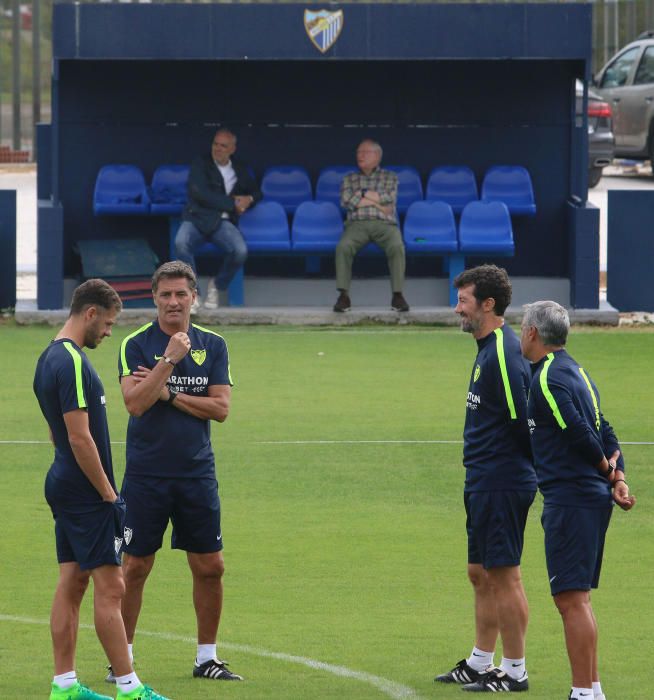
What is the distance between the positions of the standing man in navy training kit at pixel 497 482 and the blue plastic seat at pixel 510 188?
1212 cm

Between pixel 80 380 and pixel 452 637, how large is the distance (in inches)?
93.5

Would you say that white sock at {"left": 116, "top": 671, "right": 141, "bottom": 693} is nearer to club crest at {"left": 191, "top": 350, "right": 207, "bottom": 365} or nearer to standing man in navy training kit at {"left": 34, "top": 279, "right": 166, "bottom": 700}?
standing man in navy training kit at {"left": 34, "top": 279, "right": 166, "bottom": 700}

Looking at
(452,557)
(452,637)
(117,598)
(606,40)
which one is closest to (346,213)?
(452,557)

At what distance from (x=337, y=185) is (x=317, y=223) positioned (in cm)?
66

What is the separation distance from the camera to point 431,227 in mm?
18672

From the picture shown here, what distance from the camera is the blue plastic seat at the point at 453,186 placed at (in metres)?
19.1

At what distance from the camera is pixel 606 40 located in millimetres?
35594

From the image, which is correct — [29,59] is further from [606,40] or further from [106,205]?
[106,205]

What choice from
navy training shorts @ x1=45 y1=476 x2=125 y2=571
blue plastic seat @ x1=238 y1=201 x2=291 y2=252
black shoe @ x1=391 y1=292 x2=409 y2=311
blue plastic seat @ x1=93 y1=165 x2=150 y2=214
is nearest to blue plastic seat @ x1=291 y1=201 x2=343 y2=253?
blue plastic seat @ x1=238 y1=201 x2=291 y2=252

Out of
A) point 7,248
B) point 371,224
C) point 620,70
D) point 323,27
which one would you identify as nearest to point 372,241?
point 371,224

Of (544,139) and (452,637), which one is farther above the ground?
(544,139)

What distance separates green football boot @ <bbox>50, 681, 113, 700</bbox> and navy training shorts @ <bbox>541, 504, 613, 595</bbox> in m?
1.86

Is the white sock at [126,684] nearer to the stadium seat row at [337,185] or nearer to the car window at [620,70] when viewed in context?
the stadium seat row at [337,185]

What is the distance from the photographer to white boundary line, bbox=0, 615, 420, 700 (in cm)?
679
